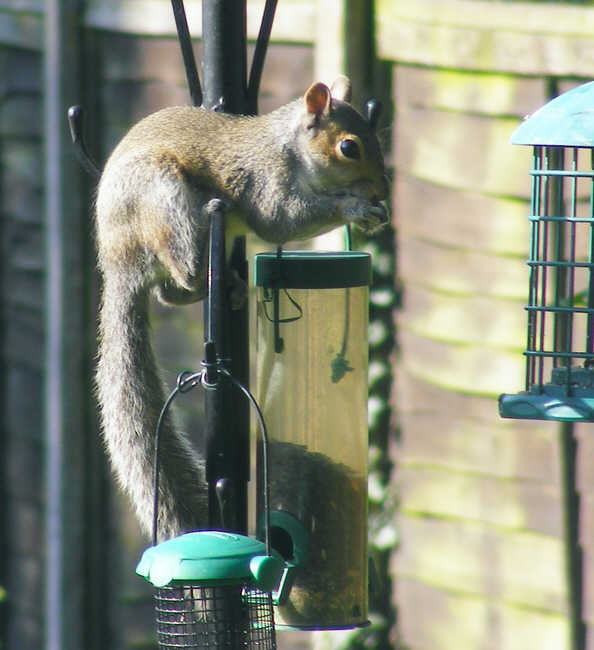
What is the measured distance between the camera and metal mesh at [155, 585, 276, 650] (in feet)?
5.32

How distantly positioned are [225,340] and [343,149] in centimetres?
49

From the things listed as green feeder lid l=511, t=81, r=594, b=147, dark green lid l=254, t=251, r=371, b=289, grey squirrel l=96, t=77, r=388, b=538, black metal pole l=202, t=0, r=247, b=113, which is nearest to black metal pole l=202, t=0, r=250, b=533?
black metal pole l=202, t=0, r=247, b=113

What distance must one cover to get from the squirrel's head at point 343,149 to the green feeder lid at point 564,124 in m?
0.31

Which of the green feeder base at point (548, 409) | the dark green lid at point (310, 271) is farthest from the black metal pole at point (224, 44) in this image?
the green feeder base at point (548, 409)

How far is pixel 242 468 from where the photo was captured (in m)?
1.62

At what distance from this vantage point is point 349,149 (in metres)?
1.94

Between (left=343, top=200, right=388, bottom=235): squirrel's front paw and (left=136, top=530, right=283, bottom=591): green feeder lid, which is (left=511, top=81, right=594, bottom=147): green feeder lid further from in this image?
(left=136, top=530, right=283, bottom=591): green feeder lid

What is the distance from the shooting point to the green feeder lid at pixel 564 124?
5.31ft

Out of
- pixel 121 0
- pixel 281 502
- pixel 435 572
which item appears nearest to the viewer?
pixel 281 502

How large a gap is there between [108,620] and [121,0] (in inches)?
58.8

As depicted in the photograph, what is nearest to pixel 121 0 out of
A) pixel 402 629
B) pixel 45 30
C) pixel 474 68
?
pixel 45 30

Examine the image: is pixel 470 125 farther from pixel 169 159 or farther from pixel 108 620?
pixel 108 620

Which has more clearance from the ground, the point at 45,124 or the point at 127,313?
the point at 45,124

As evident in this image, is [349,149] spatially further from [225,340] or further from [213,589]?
[213,589]
